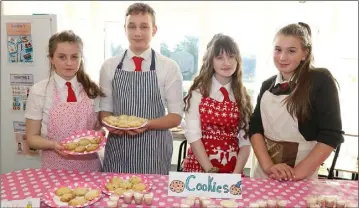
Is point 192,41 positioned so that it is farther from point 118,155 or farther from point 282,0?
point 118,155

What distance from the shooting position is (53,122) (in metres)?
1.71

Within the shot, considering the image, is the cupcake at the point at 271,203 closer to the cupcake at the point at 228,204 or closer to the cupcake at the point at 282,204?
the cupcake at the point at 282,204

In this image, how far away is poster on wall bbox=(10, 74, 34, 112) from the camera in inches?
105

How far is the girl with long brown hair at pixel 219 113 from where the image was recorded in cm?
169

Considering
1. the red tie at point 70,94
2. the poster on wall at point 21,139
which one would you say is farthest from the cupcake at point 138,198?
the poster on wall at point 21,139

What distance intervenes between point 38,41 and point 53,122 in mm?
1197

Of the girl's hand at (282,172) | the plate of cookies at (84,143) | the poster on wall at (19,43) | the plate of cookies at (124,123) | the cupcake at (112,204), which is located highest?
the poster on wall at (19,43)

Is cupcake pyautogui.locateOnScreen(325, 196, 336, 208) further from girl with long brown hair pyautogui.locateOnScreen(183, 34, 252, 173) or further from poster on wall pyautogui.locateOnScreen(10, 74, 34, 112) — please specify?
poster on wall pyautogui.locateOnScreen(10, 74, 34, 112)

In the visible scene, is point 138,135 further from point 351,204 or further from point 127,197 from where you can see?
point 351,204

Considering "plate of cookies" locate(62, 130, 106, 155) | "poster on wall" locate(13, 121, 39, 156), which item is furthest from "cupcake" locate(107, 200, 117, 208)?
"poster on wall" locate(13, 121, 39, 156)

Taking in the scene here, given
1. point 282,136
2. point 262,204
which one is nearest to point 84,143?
point 262,204

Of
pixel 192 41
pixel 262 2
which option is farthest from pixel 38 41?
pixel 262 2

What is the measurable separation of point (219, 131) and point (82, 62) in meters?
0.91

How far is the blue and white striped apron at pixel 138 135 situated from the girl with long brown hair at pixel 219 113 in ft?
0.77
